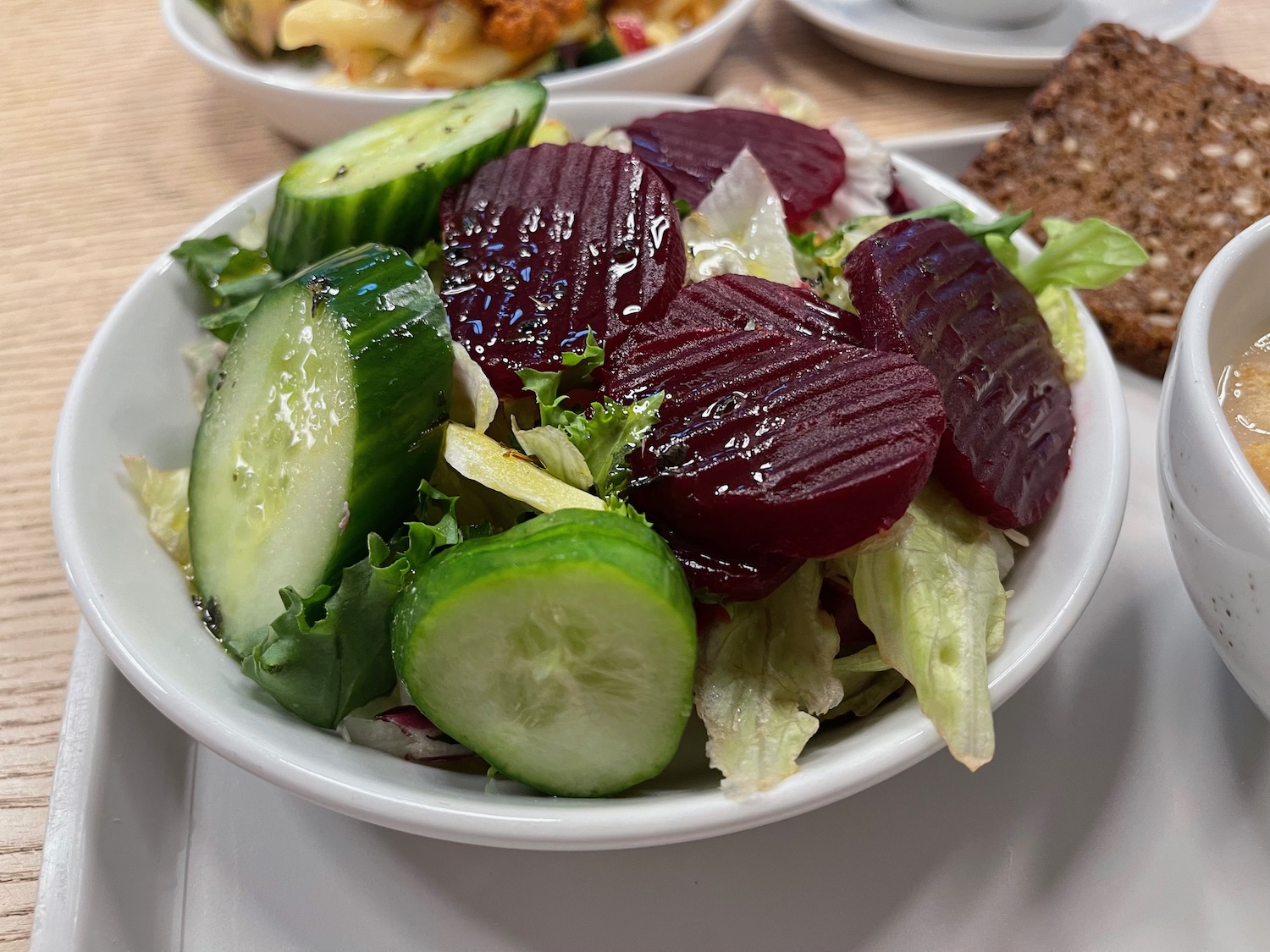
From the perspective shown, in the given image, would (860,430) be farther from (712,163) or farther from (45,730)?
(45,730)

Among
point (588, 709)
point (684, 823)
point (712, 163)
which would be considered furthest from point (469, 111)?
point (684, 823)

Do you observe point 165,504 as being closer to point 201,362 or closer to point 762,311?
point 201,362

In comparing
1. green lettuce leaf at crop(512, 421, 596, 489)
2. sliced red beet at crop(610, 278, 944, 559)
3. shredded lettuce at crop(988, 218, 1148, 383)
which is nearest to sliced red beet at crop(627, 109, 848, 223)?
shredded lettuce at crop(988, 218, 1148, 383)

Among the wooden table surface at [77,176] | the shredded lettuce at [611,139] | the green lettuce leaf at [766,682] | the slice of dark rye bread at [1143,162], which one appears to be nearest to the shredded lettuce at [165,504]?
the wooden table surface at [77,176]

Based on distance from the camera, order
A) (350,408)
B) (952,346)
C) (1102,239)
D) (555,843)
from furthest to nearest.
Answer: (1102,239) < (952,346) < (350,408) < (555,843)

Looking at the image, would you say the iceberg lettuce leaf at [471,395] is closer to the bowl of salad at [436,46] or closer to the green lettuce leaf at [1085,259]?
the green lettuce leaf at [1085,259]

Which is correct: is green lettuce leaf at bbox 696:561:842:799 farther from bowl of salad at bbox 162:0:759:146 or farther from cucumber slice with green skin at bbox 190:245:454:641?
bowl of salad at bbox 162:0:759:146
